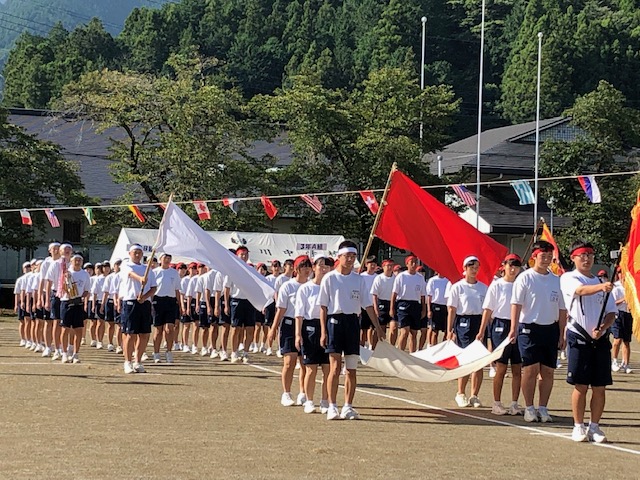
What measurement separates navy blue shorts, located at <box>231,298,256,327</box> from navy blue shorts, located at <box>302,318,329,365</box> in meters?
7.45

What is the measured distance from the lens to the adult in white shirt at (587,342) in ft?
33.8

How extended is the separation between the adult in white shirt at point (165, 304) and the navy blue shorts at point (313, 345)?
22.4ft

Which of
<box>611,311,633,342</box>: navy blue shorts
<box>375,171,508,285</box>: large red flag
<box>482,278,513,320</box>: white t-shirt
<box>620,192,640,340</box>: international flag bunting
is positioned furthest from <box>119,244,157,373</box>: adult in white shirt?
<box>611,311,633,342</box>: navy blue shorts

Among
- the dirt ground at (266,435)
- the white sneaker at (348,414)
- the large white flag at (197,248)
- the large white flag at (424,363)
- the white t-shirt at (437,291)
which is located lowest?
the dirt ground at (266,435)

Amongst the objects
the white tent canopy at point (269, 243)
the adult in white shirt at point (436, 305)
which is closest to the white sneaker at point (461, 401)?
the adult in white shirt at point (436, 305)

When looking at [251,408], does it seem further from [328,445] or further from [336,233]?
[336,233]

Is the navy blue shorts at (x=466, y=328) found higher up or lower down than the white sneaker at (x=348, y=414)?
higher up

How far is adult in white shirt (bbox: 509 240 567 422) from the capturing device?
11898mm

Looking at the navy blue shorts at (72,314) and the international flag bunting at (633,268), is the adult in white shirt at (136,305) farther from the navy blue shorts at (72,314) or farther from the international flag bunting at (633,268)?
the international flag bunting at (633,268)

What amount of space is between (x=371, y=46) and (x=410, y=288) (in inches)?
2381

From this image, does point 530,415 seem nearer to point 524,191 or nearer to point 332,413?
point 332,413

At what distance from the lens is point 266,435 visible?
10.4 meters

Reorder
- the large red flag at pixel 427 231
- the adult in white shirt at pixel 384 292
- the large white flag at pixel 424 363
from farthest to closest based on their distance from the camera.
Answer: the adult in white shirt at pixel 384 292 → the large red flag at pixel 427 231 → the large white flag at pixel 424 363

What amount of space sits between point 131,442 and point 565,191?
120ft
